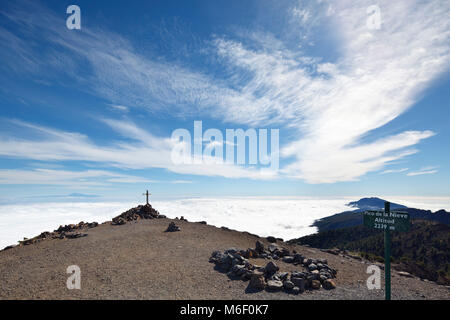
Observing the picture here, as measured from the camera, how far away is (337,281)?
10.5m

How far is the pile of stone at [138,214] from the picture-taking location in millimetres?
21672

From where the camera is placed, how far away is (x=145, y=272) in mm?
10250

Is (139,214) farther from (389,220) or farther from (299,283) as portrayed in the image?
(389,220)

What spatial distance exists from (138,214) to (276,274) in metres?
17.1

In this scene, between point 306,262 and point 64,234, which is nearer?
point 306,262

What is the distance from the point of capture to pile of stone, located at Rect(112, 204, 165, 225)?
2167 centimetres

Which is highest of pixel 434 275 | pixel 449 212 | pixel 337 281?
pixel 337 281

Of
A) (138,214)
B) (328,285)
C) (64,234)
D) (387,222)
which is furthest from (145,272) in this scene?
(138,214)

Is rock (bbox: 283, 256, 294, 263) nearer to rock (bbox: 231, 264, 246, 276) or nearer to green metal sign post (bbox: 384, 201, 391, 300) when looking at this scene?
rock (bbox: 231, 264, 246, 276)

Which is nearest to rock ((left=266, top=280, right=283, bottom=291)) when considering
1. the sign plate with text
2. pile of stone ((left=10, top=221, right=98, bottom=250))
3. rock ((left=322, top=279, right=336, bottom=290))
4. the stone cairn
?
the stone cairn

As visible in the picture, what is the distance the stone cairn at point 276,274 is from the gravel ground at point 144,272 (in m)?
0.35

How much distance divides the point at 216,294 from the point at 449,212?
13261 centimetres
